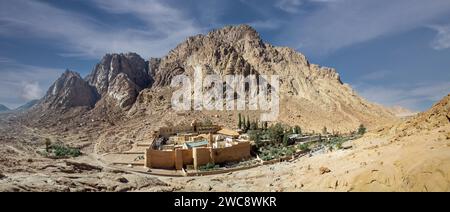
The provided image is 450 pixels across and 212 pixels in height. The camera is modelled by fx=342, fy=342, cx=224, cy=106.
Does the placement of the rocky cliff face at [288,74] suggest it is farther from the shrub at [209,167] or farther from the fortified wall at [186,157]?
the shrub at [209,167]

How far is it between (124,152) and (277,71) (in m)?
63.4

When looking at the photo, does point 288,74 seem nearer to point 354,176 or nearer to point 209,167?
point 209,167

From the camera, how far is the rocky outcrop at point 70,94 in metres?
96.4

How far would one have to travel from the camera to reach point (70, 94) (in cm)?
9769

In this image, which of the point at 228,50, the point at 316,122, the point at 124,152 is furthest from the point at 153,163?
the point at 228,50

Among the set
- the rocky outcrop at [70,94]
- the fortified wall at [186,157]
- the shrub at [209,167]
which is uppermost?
the rocky outcrop at [70,94]

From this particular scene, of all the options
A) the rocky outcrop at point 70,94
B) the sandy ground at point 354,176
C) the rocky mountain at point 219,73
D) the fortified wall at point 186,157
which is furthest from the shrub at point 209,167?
the rocky outcrop at point 70,94

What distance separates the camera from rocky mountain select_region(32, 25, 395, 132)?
261ft

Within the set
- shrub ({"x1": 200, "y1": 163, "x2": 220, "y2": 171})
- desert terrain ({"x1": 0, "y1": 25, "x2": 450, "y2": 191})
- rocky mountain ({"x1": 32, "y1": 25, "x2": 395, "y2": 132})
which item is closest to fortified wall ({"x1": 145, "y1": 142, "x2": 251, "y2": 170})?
shrub ({"x1": 200, "y1": 163, "x2": 220, "y2": 171})

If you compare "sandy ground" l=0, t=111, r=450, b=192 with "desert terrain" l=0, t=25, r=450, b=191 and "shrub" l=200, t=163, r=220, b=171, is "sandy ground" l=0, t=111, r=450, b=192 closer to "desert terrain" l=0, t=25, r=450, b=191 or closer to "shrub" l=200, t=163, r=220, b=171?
"desert terrain" l=0, t=25, r=450, b=191

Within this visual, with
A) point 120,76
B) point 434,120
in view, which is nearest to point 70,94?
point 120,76

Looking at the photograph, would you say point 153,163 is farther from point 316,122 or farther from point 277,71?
point 277,71
